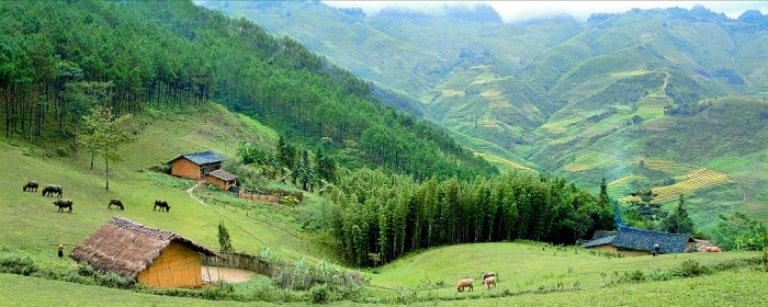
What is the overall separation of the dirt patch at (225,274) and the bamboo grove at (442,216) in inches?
694

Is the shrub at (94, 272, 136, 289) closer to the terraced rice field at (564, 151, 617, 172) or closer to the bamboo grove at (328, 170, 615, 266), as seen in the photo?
the bamboo grove at (328, 170, 615, 266)

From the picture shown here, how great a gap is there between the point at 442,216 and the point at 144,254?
106 ft

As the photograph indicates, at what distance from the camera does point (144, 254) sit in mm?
30281

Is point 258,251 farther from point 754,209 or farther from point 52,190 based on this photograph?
point 754,209

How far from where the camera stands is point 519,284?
33500 mm

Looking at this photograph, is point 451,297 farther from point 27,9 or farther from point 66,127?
point 27,9

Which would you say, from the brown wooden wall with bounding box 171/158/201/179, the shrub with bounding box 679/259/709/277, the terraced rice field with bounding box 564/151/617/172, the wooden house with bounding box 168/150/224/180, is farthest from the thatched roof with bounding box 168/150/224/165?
the terraced rice field with bounding box 564/151/617/172

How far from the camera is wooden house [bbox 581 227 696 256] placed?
50.9 metres

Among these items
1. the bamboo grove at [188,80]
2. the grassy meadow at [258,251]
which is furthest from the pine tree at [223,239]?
the bamboo grove at [188,80]

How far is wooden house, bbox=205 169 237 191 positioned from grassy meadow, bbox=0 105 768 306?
10.4 ft

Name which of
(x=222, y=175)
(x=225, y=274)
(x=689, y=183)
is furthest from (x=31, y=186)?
(x=689, y=183)

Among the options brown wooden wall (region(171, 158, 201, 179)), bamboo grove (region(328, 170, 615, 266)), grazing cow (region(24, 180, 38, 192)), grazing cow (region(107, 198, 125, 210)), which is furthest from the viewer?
brown wooden wall (region(171, 158, 201, 179))

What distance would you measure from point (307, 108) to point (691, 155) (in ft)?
397

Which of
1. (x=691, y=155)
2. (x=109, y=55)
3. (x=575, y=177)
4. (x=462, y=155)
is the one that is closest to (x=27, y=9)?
(x=109, y=55)
